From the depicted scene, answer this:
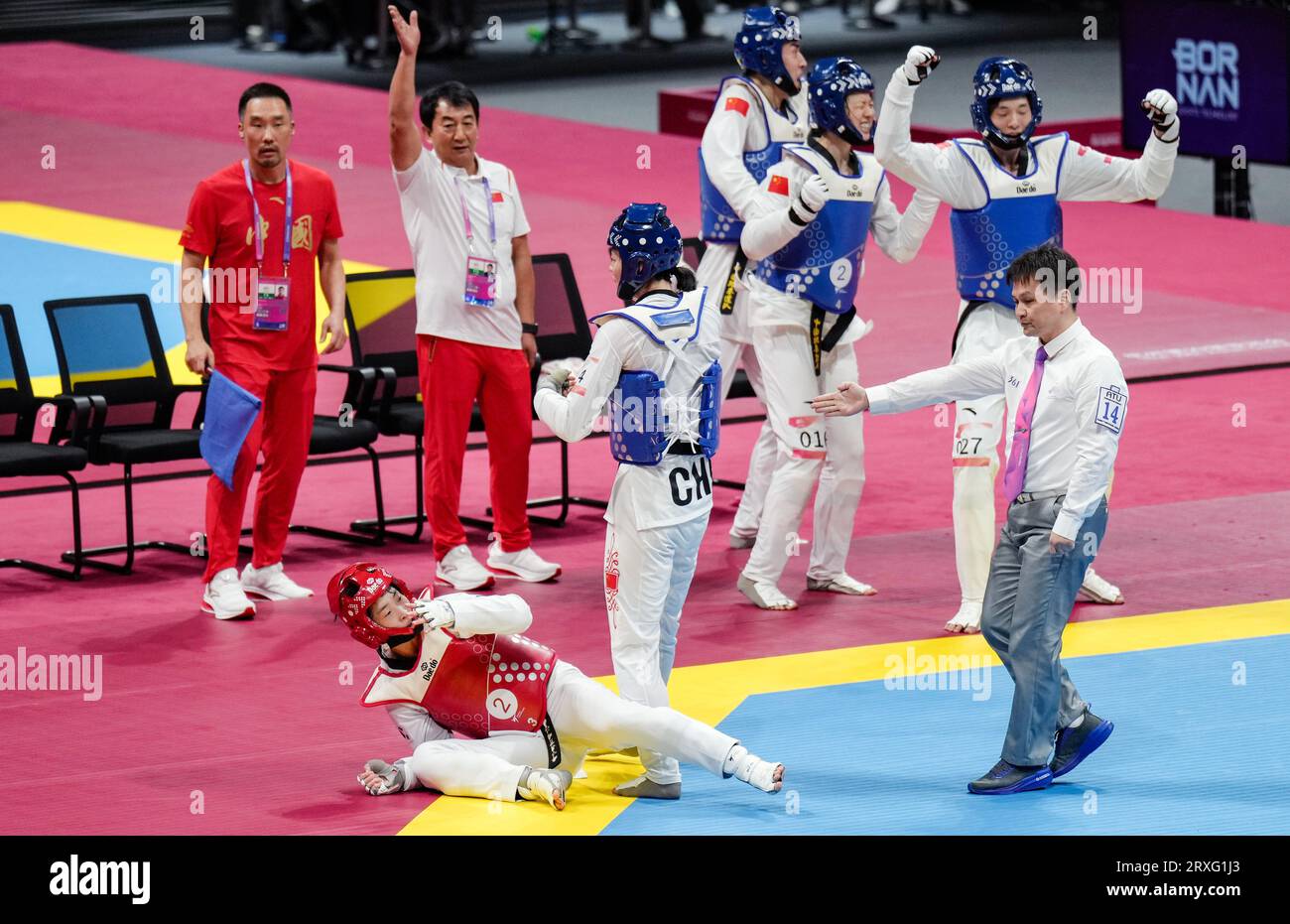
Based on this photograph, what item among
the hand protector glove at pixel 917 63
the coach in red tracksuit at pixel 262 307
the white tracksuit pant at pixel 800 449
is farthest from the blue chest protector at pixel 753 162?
the coach in red tracksuit at pixel 262 307

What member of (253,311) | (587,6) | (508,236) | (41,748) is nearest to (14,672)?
(41,748)

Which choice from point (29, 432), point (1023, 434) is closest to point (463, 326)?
point (29, 432)

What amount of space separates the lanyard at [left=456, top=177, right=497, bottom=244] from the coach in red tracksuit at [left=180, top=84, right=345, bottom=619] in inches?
22.2

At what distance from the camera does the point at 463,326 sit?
924cm

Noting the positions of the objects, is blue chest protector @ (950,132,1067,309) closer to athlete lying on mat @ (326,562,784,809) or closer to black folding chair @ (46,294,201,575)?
athlete lying on mat @ (326,562,784,809)

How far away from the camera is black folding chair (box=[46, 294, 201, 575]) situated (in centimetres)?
988

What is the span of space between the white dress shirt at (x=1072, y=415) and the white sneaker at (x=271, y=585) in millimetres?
3243

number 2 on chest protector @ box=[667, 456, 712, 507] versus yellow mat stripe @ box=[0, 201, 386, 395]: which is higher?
yellow mat stripe @ box=[0, 201, 386, 395]

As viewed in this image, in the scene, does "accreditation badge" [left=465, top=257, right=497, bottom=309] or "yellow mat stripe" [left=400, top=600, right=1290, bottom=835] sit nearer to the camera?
"yellow mat stripe" [left=400, top=600, right=1290, bottom=835]

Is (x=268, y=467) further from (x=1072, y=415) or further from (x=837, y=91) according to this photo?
(x=1072, y=415)

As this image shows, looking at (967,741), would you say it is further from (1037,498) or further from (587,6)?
(587,6)

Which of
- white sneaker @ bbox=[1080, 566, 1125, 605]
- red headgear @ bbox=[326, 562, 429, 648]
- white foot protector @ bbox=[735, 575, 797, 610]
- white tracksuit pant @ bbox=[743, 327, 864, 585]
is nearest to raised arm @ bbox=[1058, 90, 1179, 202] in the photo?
white tracksuit pant @ bbox=[743, 327, 864, 585]

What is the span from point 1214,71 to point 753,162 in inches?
351

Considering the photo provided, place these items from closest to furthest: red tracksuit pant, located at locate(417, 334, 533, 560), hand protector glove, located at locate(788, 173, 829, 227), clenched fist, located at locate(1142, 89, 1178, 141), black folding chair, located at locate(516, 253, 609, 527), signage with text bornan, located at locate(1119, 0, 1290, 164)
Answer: clenched fist, located at locate(1142, 89, 1178, 141), hand protector glove, located at locate(788, 173, 829, 227), red tracksuit pant, located at locate(417, 334, 533, 560), black folding chair, located at locate(516, 253, 609, 527), signage with text bornan, located at locate(1119, 0, 1290, 164)
